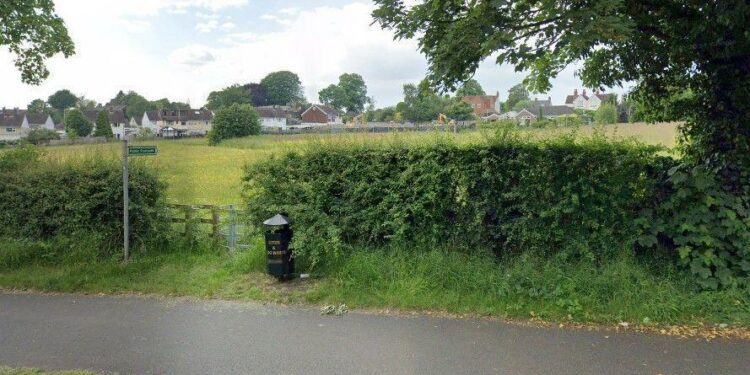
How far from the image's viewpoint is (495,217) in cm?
589

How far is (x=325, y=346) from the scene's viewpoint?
4.34 m

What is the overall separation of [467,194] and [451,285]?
1.15m

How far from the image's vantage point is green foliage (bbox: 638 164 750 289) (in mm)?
4957

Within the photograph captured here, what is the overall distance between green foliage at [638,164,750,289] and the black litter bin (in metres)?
4.22

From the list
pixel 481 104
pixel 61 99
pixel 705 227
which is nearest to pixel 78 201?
pixel 705 227

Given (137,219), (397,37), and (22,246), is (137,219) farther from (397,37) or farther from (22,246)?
(397,37)

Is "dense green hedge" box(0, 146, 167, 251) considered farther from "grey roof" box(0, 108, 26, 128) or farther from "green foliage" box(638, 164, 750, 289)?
"grey roof" box(0, 108, 26, 128)

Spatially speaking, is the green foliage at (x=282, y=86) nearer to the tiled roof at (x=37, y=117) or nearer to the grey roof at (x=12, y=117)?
the tiled roof at (x=37, y=117)

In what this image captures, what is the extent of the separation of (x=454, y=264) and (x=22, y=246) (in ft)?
21.9

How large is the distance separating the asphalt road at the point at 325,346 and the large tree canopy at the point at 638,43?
246 centimetres

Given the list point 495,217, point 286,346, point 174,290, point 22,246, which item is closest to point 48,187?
point 22,246

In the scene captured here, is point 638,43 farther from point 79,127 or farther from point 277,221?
point 79,127

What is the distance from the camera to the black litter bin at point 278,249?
616 cm

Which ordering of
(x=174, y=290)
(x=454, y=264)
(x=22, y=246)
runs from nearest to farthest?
(x=454, y=264), (x=174, y=290), (x=22, y=246)
